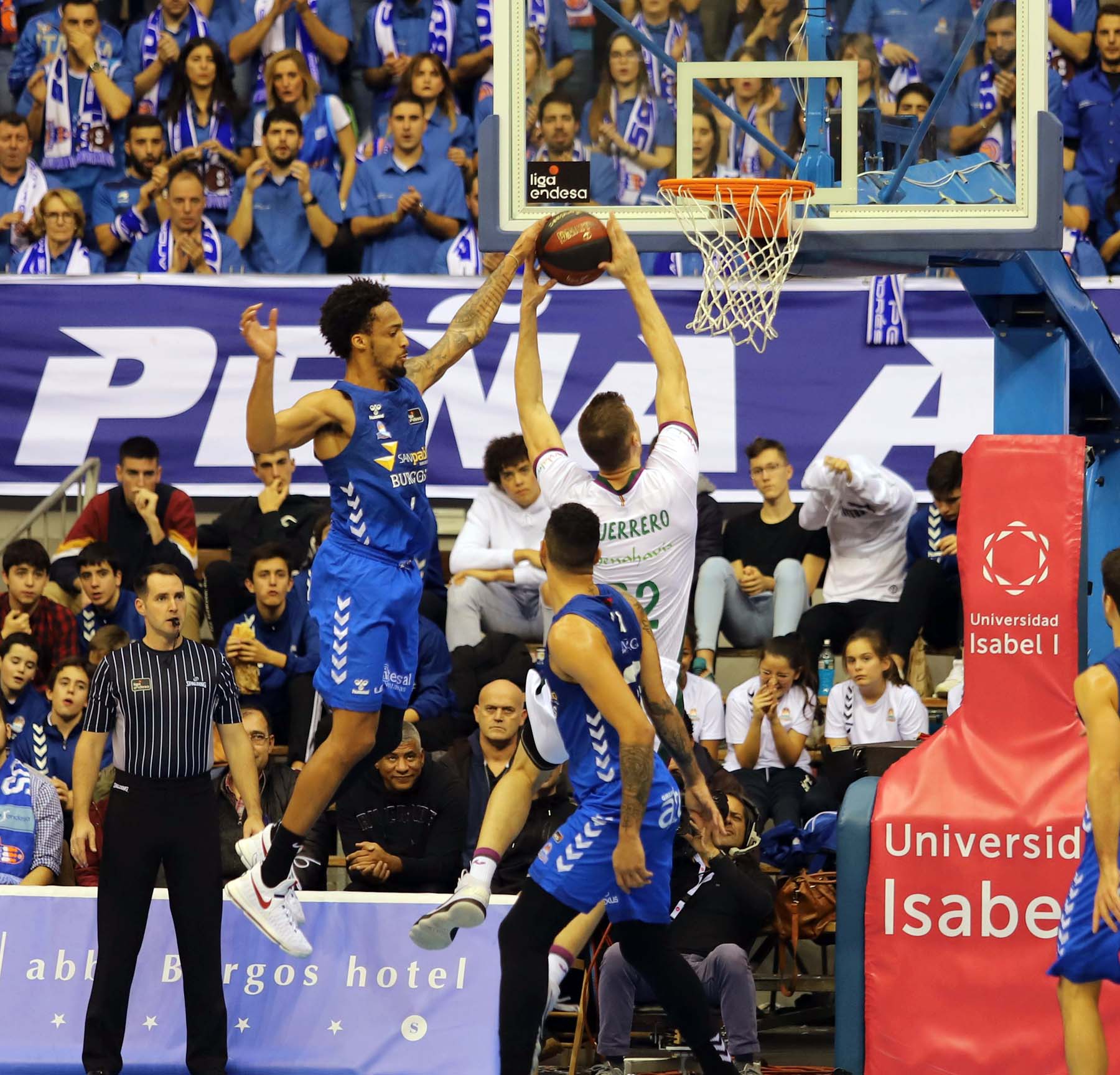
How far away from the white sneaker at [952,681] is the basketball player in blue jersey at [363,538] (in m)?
3.80

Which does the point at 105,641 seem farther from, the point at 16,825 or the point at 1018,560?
the point at 1018,560

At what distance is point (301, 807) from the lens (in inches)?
295

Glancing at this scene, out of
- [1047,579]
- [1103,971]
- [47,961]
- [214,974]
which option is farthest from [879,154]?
[47,961]

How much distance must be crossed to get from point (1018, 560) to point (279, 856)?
3.34m

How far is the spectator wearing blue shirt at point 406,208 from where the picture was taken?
13219 millimetres

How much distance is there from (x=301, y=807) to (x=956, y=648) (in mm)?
5085

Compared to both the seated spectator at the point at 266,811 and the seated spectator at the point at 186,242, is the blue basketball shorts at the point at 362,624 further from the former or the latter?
the seated spectator at the point at 186,242

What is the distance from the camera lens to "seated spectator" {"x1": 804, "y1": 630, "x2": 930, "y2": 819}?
10117 millimetres

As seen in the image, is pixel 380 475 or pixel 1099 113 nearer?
pixel 380 475

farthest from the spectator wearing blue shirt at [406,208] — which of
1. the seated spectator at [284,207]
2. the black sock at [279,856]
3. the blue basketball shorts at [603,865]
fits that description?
the blue basketball shorts at [603,865]

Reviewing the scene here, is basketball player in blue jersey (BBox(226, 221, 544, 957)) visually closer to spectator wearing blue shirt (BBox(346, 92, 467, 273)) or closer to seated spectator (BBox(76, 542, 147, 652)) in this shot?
seated spectator (BBox(76, 542, 147, 652))

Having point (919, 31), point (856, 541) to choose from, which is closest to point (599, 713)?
Answer: point (919, 31)

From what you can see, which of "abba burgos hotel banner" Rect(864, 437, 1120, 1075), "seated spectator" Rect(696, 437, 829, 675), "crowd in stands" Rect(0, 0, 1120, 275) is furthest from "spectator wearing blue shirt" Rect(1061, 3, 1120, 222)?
"abba burgos hotel banner" Rect(864, 437, 1120, 1075)

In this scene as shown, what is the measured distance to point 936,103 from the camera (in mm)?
8352
